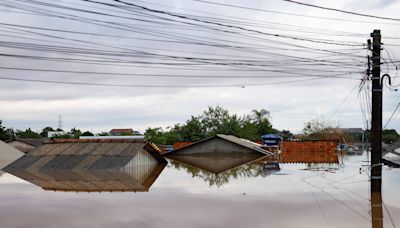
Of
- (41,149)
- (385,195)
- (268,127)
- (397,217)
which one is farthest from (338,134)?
(397,217)

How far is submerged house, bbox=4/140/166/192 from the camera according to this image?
21.5 m

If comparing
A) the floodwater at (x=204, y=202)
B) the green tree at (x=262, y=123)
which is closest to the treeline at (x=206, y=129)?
the green tree at (x=262, y=123)

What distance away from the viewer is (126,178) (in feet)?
71.1

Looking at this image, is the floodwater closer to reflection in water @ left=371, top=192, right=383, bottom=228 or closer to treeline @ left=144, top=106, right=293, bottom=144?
reflection in water @ left=371, top=192, right=383, bottom=228

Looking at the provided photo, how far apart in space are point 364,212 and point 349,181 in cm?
712

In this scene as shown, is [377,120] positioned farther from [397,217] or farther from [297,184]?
[297,184]

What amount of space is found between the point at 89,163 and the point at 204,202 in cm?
1357

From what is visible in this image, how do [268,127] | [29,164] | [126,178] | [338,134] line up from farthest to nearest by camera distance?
[268,127] → [338,134] → [29,164] → [126,178]

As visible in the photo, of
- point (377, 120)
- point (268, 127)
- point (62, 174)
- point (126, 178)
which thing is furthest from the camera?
point (268, 127)

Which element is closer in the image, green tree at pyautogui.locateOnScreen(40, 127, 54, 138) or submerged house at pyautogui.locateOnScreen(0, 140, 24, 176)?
submerged house at pyautogui.locateOnScreen(0, 140, 24, 176)

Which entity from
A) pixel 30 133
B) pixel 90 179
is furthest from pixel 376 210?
pixel 30 133

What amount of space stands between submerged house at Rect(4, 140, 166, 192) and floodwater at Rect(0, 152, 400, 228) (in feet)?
1.39

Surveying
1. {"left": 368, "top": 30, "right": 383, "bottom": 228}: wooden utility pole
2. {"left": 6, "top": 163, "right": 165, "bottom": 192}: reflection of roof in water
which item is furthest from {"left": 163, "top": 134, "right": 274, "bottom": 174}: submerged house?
{"left": 368, "top": 30, "right": 383, "bottom": 228}: wooden utility pole

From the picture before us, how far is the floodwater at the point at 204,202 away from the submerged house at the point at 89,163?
424 millimetres
